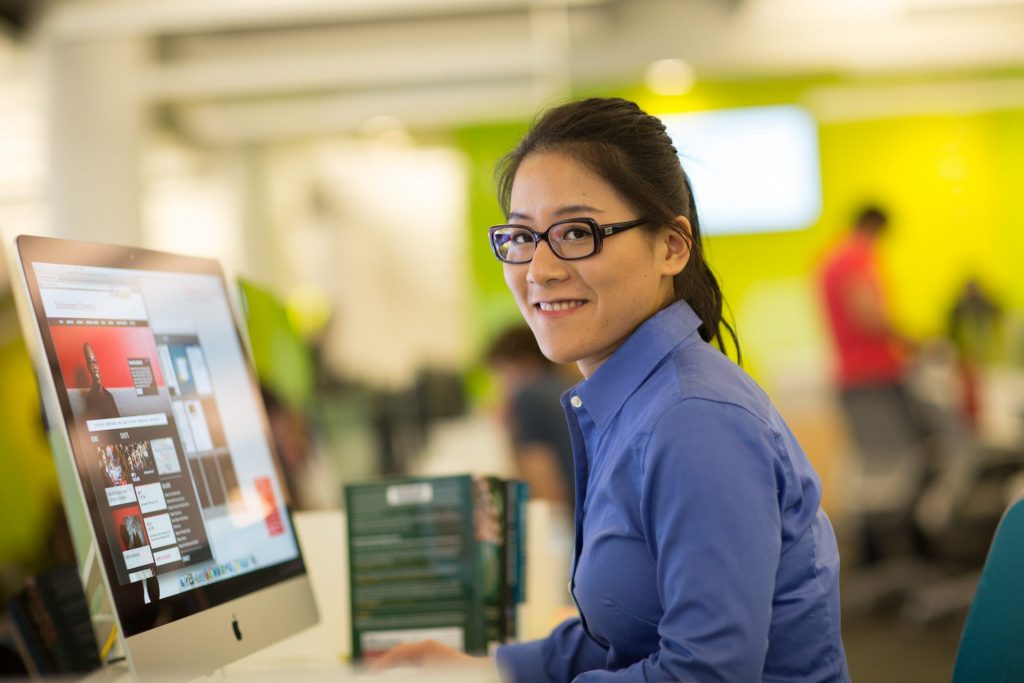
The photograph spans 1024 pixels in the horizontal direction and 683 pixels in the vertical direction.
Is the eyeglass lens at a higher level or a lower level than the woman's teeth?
higher

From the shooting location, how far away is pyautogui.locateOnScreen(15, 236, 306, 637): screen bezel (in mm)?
1197

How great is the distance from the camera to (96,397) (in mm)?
1256

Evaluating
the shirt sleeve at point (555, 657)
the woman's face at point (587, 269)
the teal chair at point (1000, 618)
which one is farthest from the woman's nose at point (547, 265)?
the teal chair at point (1000, 618)

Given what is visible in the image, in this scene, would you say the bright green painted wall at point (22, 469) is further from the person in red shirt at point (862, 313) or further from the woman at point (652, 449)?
the person in red shirt at point (862, 313)

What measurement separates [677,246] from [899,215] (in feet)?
20.3

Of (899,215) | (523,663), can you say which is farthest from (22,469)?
(899,215)

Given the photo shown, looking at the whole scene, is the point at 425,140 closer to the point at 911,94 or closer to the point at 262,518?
the point at 911,94

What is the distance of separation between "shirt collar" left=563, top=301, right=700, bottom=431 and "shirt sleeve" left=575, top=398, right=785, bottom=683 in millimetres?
155

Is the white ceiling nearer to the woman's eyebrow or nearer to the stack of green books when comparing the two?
the stack of green books

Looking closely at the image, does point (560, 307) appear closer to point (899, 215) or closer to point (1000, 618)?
point (1000, 618)

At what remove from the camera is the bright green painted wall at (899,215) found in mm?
6965

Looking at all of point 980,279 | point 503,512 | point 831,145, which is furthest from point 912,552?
point 503,512

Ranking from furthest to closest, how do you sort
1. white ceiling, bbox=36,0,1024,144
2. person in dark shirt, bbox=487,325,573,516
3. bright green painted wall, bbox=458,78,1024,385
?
bright green painted wall, bbox=458,78,1024,385 → white ceiling, bbox=36,0,1024,144 → person in dark shirt, bbox=487,325,573,516

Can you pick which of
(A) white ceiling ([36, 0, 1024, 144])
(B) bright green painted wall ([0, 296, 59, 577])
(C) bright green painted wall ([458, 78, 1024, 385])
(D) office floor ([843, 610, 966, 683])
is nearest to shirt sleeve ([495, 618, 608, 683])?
(B) bright green painted wall ([0, 296, 59, 577])
